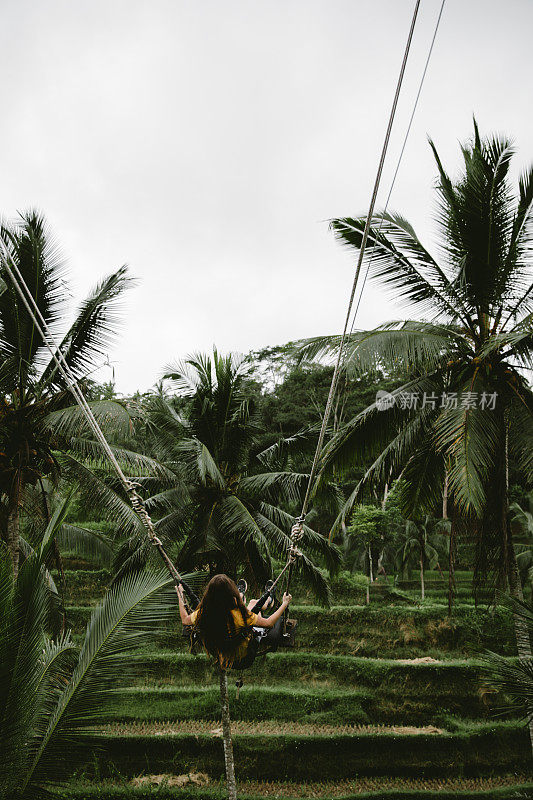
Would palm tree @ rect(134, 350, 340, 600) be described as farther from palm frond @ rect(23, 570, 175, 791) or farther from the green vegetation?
palm frond @ rect(23, 570, 175, 791)

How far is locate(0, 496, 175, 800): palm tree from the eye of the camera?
360 centimetres

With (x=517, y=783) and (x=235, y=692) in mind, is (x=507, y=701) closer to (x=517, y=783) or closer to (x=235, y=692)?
(x=517, y=783)

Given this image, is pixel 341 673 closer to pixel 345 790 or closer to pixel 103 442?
pixel 345 790

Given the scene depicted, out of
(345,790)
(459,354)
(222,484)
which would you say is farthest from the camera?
(345,790)

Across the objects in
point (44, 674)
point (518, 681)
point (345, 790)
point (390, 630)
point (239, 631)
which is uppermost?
point (239, 631)

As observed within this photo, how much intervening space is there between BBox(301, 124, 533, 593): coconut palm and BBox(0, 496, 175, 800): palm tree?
11.1 ft

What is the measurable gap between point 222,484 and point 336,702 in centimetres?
657

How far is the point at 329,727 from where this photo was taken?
11906 millimetres

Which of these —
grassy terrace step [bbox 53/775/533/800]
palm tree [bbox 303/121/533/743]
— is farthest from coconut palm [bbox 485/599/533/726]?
grassy terrace step [bbox 53/775/533/800]

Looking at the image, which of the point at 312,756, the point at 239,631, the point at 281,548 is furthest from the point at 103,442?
the point at 312,756

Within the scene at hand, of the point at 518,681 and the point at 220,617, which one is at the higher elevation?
the point at 220,617

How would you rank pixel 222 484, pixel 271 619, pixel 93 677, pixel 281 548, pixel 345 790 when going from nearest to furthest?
1. pixel 93 677
2. pixel 271 619
3. pixel 222 484
4. pixel 281 548
5. pixel 345 790

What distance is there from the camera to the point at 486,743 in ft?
39.3

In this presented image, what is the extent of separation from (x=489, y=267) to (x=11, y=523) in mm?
6031
